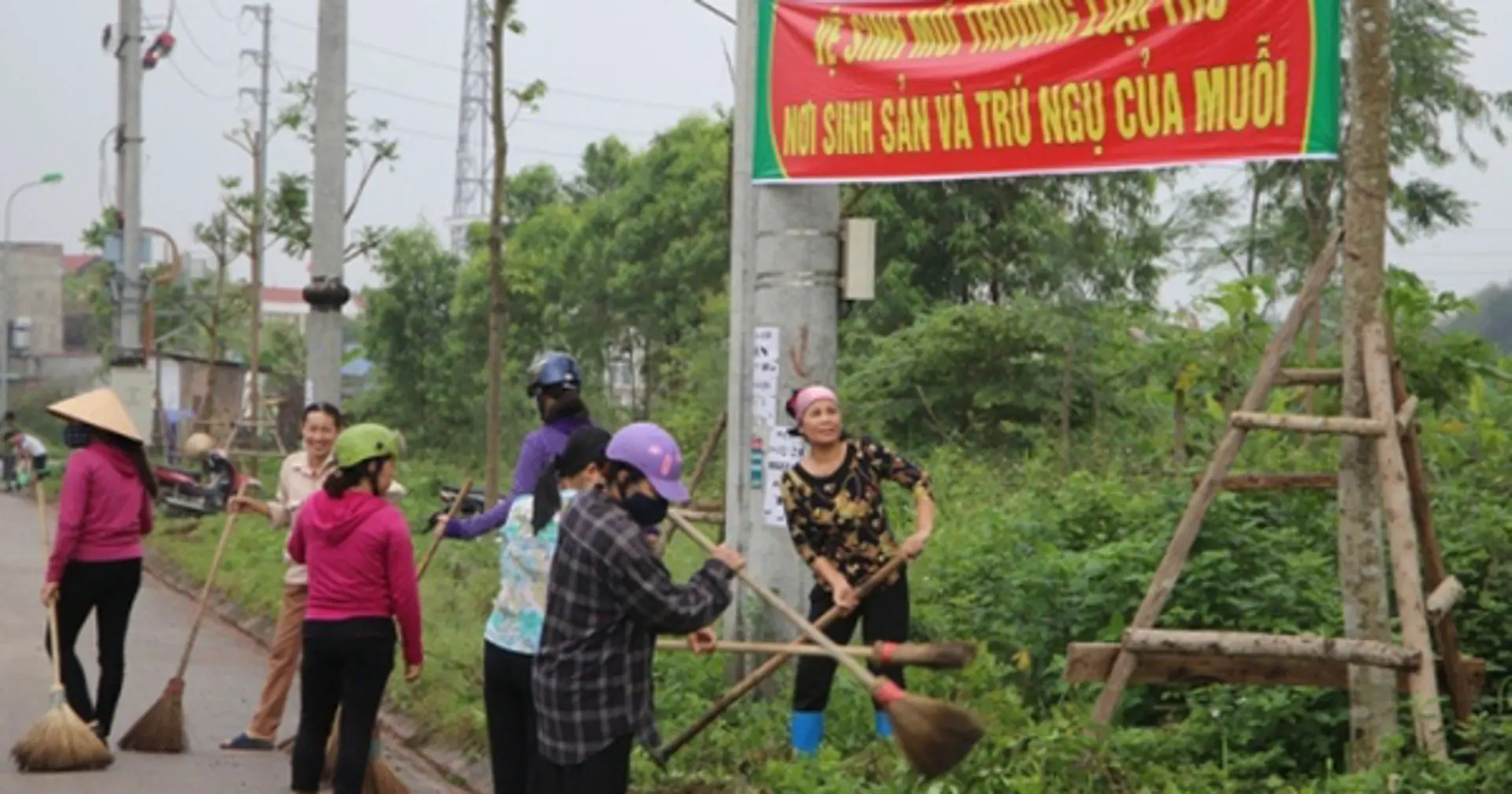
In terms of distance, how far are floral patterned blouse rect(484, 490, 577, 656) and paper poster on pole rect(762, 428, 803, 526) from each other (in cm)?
299

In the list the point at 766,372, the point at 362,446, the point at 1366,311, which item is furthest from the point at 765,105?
the point at 1366,311

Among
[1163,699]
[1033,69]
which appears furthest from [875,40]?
[1163,699]

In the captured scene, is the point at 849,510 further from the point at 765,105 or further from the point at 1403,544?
the point at 765,105

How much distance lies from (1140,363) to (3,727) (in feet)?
21.5

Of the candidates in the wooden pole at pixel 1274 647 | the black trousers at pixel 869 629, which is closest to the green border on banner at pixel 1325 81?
the wooden pole at pixel 1274 647

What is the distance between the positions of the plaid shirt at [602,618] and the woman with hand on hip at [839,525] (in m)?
2.39

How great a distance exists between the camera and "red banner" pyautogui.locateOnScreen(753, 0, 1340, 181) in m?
8.12

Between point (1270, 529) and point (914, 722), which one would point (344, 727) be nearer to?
point (914, 722)

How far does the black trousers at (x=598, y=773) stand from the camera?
6297mm

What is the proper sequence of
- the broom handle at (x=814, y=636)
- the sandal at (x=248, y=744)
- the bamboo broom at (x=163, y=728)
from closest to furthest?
the broom handle at (x=814, y=636), the bamboo broom at (x=163, y=728), the sandal at (x=248, y=744)

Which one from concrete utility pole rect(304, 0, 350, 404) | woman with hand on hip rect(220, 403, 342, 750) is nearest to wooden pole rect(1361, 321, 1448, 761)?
woman with hand on hip rect(220, 403, 342, 750)

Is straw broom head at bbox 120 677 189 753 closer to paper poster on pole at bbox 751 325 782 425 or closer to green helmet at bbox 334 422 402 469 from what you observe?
green helmet at bbox 334 422 402 469

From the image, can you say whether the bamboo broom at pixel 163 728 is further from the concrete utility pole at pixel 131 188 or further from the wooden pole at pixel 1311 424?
the concrete utility pole at pixel 131 188

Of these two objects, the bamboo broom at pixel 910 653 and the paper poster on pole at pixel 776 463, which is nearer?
the bamboo broom at pixel 910 653
